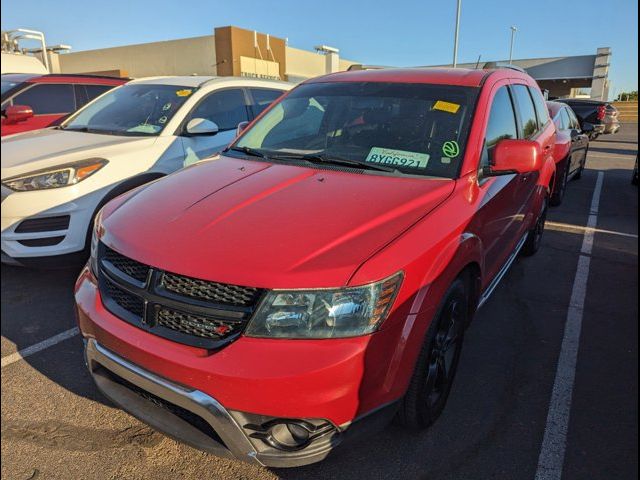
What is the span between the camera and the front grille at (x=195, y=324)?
1.89m

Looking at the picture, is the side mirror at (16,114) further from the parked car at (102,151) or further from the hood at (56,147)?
the hood at (56,147)

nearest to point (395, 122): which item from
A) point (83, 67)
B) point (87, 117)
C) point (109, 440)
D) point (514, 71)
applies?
point (514, 71)

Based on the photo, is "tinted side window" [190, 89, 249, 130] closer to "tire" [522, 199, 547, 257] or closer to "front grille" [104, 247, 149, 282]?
"front grille" [104, 247, 149, 282]

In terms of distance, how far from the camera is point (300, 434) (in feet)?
6.33

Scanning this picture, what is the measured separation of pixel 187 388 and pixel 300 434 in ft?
1.59

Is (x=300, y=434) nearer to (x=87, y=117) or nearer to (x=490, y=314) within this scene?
(x=490, y=314)

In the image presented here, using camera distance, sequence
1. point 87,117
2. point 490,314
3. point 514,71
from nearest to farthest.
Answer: point 490,314
point 514,71
point 87,117

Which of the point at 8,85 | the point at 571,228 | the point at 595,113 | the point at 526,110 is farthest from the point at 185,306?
the point at 595,113

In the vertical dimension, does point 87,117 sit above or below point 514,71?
below

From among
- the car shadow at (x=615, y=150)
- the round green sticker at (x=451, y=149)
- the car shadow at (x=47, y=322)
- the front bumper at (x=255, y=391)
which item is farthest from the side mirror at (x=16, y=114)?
the car shadow at (x=615, y=150)

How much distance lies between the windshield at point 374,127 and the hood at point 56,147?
56.5 inches

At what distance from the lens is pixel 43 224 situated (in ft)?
11.9

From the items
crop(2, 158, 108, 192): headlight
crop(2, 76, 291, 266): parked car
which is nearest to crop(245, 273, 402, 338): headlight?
crop(2, 76, 291, 266): parked car

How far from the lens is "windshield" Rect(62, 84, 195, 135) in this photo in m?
4.90
